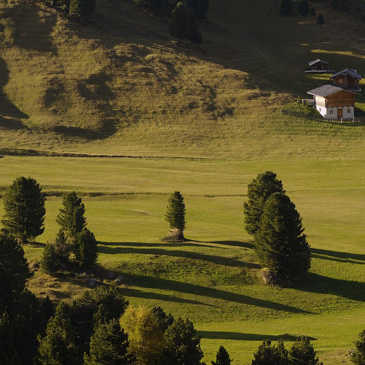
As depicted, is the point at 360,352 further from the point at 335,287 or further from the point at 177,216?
the point at 177,216

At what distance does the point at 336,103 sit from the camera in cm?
15525

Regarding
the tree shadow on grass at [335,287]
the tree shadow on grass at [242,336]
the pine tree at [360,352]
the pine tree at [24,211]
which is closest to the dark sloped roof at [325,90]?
the tree shadow on grass at [335,287]

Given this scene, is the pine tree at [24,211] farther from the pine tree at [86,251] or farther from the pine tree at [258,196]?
the pine tree at [258,196]

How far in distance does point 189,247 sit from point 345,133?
78.8 metres

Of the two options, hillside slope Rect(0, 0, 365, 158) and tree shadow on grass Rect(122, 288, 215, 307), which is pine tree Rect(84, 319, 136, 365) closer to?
tree shadow on grass Rect(122, 288, 215, 307)

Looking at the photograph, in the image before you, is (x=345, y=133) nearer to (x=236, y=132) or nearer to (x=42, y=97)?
(x=236, y=132)

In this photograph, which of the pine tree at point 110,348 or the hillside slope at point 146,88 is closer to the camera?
the pine tree at point 110,348

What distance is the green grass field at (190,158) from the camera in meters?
63.8

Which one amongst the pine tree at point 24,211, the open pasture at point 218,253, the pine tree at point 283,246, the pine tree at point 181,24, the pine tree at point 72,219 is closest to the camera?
the open pasture at point 218,253

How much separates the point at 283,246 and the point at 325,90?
9551cm

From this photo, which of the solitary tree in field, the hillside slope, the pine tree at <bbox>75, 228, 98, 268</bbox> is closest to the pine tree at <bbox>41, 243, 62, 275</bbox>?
the pine tree at <bbox>75, 228, 98, 268</bbox>

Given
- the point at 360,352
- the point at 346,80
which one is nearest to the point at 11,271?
the point at 360,352

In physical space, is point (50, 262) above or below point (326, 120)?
below

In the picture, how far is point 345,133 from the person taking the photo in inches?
5694
